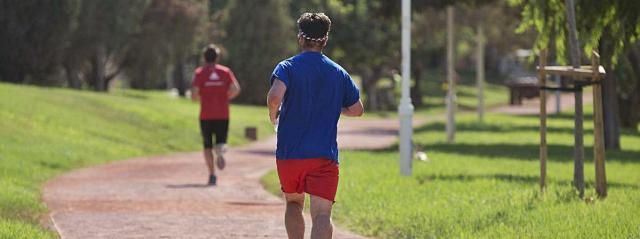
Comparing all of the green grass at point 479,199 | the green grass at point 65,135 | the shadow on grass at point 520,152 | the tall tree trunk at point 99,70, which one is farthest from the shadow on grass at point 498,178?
the tall tree trunk at point 99,70

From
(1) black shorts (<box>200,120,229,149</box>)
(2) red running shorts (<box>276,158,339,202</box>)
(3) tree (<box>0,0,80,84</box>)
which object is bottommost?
(3) tree (<box>0,0,80,84</box>)

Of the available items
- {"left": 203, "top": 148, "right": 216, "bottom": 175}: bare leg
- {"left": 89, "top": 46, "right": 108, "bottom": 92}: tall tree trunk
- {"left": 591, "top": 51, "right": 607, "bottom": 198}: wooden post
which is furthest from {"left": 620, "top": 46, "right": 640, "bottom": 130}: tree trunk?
{"left": 591, "top": 51, "right": 607, "bottom": 198}: wooden post

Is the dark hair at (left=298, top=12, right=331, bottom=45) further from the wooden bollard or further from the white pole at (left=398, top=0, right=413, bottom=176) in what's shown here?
the wooden bollard

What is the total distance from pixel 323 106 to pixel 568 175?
37.8 feet

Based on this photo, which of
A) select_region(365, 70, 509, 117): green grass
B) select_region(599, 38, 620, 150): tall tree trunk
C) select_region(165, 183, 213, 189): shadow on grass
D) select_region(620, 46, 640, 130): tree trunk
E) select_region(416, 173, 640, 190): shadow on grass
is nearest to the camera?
select_region(416, 173, 640, 190): shadow on grass

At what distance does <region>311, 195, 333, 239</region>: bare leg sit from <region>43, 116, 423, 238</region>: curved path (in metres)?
3.12

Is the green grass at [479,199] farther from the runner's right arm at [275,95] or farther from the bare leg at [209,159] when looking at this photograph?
the runner's right arm at [275,95]

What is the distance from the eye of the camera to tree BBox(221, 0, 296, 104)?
58.4 m

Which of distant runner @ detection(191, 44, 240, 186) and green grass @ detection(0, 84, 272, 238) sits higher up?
distant runner @ detection(191, 44, 240, 186)

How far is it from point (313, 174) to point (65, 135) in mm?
18500

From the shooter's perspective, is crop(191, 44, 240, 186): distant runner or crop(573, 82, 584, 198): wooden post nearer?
crop(573, 82, 584, 198): wooden post

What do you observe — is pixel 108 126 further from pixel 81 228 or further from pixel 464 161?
pixel 81 228

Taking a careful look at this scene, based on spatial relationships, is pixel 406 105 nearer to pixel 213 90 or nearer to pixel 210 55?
pixel 213 90

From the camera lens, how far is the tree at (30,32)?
130 ft
